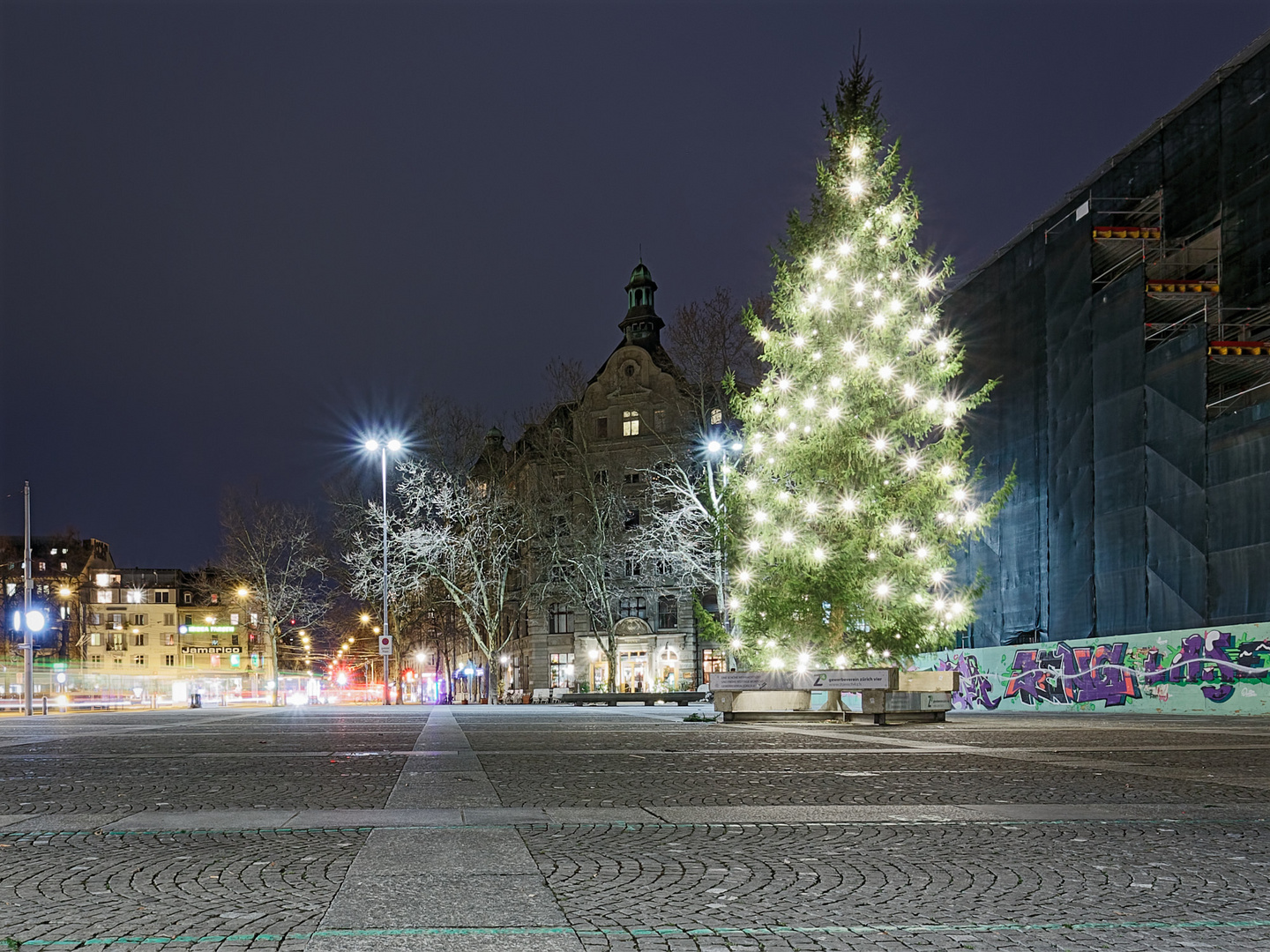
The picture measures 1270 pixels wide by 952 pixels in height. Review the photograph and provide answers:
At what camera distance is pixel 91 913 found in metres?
4.10

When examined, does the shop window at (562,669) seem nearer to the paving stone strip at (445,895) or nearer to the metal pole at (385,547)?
the metal pole at (385,547)

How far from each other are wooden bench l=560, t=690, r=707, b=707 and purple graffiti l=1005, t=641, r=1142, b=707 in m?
10.9

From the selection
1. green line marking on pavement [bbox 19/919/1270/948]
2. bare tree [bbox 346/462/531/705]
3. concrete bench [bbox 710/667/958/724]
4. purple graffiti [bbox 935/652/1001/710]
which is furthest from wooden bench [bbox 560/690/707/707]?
green line marking on pavement [bbox 19/919/1270/948]

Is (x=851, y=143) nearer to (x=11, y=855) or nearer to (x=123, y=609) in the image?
(x=11, y=855)

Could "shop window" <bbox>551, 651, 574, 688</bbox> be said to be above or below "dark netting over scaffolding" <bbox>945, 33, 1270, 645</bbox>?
below

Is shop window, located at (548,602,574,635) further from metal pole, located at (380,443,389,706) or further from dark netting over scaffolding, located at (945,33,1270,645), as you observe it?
dark netting over scaffolding, located at (945,33,1270,645)

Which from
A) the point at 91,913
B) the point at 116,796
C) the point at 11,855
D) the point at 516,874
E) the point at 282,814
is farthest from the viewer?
the point at 116,796

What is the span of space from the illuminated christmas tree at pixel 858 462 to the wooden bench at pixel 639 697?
18.0m

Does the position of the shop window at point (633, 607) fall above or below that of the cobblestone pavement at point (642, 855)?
below

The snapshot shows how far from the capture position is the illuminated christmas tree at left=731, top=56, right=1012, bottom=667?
67.9ft

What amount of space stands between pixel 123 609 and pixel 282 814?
144094 millimetres

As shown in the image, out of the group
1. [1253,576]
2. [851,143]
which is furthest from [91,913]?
[1253,576]

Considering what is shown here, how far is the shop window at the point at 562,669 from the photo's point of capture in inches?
2532

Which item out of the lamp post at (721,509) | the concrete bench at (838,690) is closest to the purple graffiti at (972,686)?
the lamp post at (721,509)
